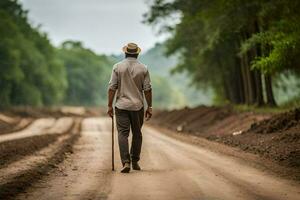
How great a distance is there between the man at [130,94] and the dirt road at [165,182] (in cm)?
59

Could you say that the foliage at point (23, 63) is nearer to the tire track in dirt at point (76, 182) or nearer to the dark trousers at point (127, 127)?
the tire track in dirt at point (76, 182)

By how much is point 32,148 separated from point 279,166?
7.92 metres

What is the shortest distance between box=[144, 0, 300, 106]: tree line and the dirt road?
8.79 meters

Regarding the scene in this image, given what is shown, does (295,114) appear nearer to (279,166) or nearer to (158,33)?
(279,166)

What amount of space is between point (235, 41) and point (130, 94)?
2724 cm

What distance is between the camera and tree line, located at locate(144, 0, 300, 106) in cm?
2150

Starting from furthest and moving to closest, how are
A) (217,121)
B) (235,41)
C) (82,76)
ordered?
(82,76) < (235,41) < (217,121)

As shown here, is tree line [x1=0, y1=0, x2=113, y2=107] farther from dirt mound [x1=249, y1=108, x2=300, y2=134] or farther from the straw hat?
the straw hat

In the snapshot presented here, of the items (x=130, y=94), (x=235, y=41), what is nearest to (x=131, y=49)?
(x=130, y=94)

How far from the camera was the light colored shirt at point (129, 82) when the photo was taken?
466 inches

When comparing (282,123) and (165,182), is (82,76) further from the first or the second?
(165,182)

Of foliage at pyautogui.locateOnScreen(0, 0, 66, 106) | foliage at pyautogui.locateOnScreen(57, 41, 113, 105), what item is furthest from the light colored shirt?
foliage at pyautogui.locateOnScreen(57, 41, 113, 105)

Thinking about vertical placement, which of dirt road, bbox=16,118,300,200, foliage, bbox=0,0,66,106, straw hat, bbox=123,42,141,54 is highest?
foliage, bbox=0,0,66,106

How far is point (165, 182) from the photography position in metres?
9.68
